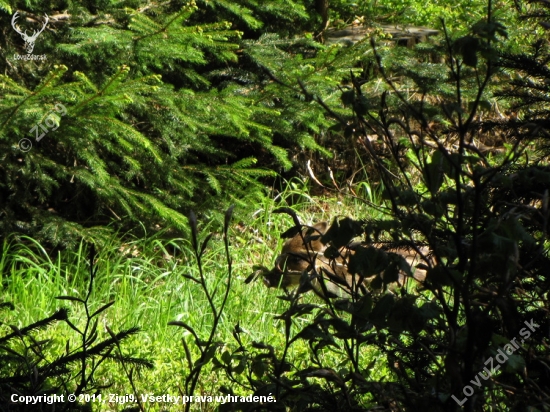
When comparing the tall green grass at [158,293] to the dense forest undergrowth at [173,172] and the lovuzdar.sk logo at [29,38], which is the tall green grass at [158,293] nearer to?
the dense forest undergrowth at [173,172]

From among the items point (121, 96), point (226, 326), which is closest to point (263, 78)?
point (121, 96)

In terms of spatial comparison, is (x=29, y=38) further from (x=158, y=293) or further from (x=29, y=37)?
(x=158, y=293)

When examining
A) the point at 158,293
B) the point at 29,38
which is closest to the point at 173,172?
the point at 158,293

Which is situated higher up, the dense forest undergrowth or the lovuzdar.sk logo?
the lovuzdar.sk logo

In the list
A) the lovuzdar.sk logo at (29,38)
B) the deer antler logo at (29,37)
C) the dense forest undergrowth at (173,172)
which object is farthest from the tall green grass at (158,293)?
the deer antler logo at (29,37)

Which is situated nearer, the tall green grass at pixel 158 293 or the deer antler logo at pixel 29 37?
the tall green grass at pixel 158 293

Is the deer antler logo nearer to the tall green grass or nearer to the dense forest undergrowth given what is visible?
the dense forest undergrowth

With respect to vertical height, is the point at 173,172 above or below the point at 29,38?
below

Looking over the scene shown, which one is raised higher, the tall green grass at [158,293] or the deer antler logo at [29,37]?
the deer antler logo at [29,37]

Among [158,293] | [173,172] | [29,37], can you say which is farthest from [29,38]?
[158,293]

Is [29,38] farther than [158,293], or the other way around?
[29,38]

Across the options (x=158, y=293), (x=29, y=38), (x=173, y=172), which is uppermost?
(x=29, y=38)

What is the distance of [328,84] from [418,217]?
171 inches

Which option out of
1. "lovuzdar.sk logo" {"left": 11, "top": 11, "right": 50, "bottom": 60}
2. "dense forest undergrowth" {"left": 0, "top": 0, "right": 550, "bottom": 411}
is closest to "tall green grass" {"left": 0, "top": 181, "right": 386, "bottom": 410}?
"dense forest undergrowth" {"left": 0, "top": 0, "right": 550, "bottom": 411}
